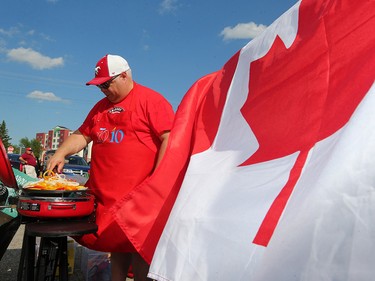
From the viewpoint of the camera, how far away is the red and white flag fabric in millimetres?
1106

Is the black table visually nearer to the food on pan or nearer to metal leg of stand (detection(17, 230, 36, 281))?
metal leg of stand (detection(17, 230, 36, 281))

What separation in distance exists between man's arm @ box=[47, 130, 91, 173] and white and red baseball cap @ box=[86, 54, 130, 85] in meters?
0.61

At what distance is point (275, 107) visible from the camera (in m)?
1.82

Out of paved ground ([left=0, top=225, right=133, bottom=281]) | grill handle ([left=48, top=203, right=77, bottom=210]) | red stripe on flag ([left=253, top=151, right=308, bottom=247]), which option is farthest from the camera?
paved ground ([left=0, top=225, right=133, bottom=281])

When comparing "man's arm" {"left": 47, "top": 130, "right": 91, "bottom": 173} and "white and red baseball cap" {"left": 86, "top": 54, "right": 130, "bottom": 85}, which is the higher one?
"white and red baseball cap" {"left": 86, "top": 54, "right": 130, "bottom": 85}

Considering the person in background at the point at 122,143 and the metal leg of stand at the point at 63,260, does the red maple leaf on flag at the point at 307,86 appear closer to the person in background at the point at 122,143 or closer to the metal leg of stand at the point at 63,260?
the person in background at the point at 122,143

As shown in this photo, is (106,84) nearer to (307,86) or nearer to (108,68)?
(108,68)

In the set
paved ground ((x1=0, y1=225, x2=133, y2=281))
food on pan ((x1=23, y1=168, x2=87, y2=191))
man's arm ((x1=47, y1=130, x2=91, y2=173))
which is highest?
man's arm ((x1=47, y1=130, x2=91, y2=173))

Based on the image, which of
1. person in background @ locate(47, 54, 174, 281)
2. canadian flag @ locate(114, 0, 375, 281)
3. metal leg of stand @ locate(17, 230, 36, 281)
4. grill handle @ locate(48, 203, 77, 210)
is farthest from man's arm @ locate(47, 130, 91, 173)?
canadian flag @ locate(114, 0, 375, 281)

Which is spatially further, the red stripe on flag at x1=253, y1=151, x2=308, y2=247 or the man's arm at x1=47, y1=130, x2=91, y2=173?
the man's arm at x1=47, y1=130, x2=91, y2=173

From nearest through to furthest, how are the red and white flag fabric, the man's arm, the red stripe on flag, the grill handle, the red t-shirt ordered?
1. the red and white flag fabric
2. the red stripe on flag
3. the grill handle
4. the red t-shirt
5. the man's arm

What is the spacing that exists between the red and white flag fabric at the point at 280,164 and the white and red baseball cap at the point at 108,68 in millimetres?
502

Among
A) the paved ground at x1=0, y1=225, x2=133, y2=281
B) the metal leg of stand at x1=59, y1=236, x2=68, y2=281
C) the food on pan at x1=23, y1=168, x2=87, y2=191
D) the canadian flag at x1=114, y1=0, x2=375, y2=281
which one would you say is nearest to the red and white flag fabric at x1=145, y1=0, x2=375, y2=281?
the canadian flag at x1=114, y1=0, x2=375, y2=281

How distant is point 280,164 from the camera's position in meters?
1.59
